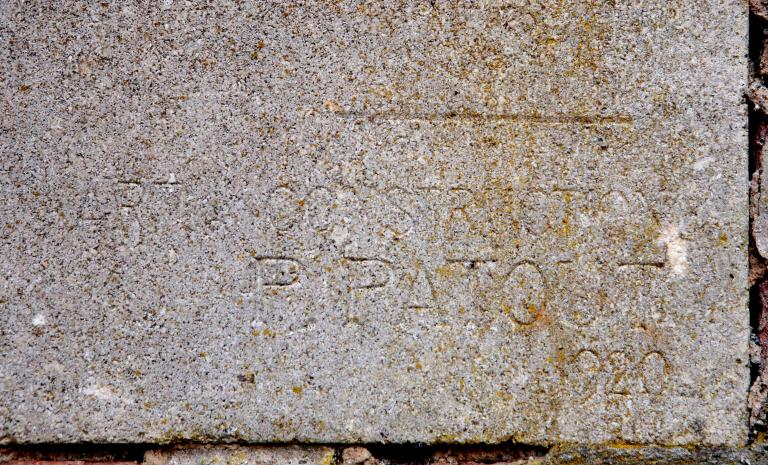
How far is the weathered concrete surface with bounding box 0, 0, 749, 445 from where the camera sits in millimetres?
1476

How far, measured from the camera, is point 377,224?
1483 mm

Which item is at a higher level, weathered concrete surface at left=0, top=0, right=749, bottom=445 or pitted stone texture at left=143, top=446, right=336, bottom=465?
weathered concrete surface at left=0, top=0, right=749, bottom=445

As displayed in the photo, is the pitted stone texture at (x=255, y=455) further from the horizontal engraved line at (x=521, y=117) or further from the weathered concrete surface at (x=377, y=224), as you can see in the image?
the horizontal engraved line at (x=521, y=117)

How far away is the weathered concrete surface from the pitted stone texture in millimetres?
45

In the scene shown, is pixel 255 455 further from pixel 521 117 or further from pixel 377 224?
pixel 521 117

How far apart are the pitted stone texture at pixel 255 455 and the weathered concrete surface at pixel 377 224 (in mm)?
45

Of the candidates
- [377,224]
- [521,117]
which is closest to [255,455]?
[377,224]

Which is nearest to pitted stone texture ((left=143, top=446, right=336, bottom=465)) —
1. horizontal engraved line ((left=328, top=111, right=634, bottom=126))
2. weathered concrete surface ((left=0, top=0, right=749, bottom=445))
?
weathered concrete surface ((left=0, top=0, right=749, bottom=445))

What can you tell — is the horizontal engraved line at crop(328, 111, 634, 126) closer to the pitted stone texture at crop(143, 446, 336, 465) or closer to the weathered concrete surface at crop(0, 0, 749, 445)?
the weathered concrete surface at crop(0, 0, 749, 445)

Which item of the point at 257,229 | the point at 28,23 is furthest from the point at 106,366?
the point at 28,23

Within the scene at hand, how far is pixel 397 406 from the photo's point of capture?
1.48 m

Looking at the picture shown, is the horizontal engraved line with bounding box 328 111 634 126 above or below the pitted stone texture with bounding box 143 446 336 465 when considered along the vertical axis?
above

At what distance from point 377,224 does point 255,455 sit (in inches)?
26.7

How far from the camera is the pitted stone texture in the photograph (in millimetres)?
1491
